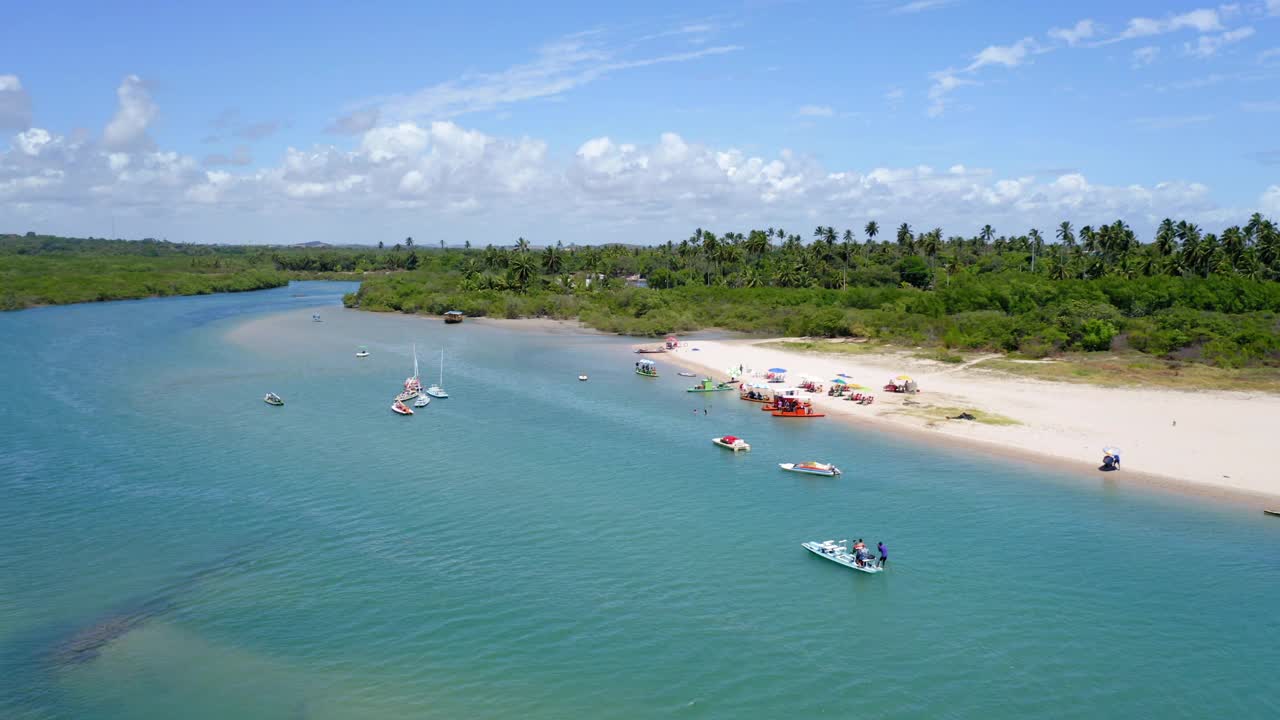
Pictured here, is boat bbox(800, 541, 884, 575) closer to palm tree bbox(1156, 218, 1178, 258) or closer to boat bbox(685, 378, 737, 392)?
boat bbox(685, 378, 737, 392)

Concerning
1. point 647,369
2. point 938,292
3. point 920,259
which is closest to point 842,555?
point 647,369

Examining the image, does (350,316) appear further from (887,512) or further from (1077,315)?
(887,512)

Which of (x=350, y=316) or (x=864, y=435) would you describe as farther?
(x=350, y=316)

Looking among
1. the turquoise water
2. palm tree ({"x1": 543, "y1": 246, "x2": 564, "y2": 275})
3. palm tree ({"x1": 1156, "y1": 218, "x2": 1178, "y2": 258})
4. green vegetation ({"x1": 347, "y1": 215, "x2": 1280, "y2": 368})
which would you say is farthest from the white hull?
palm tree ({"x1": 543, "y1": 246, "x2": 564, "y2": 275})

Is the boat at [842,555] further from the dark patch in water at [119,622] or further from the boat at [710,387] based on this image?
the boat at [710,387]

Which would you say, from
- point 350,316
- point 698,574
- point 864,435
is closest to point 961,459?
point 864,435

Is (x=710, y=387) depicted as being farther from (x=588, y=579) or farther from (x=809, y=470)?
(x=588, y=579)
